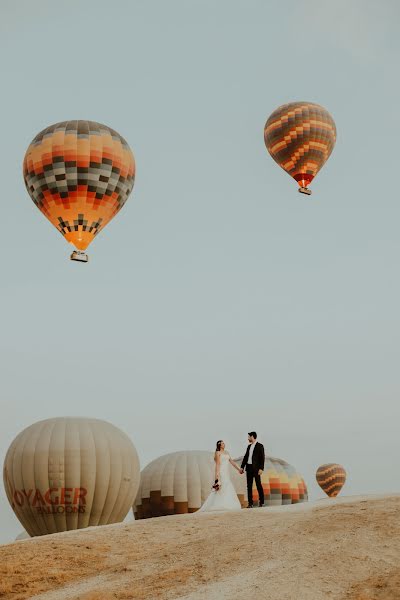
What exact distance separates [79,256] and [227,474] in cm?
2169

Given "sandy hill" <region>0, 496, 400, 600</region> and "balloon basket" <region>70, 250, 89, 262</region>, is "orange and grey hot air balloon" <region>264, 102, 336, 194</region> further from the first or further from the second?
"sandy hill" <region>0, 496, 400, 600</region>

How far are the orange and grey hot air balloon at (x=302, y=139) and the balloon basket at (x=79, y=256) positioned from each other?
56.6 ft

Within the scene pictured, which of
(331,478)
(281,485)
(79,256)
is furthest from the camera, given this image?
(331,478)

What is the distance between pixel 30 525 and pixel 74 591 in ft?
85.2

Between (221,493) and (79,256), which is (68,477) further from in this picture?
(221,493)

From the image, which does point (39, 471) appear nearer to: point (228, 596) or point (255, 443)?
point (255, 443)

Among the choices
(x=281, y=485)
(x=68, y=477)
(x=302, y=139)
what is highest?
(x=302, y=139)

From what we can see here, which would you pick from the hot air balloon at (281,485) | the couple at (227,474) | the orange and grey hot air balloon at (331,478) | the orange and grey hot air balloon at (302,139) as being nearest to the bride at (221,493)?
the couple at (227,474)

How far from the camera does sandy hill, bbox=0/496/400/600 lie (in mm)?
13367

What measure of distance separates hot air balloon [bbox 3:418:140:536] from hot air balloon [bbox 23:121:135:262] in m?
8.92

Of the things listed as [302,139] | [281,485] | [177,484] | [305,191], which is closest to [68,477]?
[177,484]

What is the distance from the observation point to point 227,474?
22781mm

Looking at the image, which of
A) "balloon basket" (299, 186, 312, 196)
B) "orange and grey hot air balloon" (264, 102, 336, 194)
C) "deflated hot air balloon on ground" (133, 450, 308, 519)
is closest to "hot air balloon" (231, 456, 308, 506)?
"deflated hot air balloon on ground" (133, 450, 308, 519)

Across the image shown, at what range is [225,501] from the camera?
879 inches
